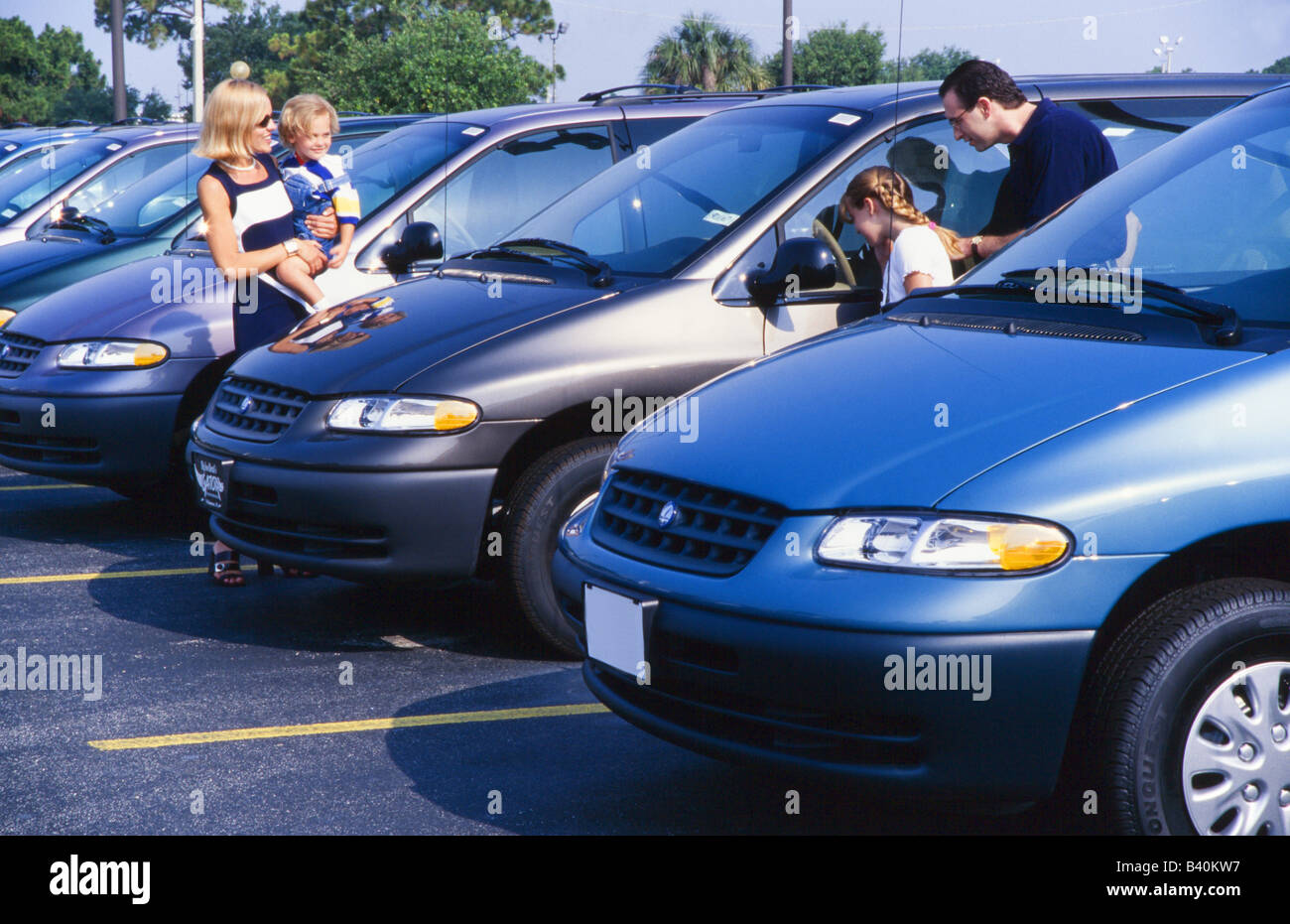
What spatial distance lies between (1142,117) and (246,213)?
367 cm

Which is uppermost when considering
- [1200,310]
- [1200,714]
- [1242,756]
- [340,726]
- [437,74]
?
[437,74]

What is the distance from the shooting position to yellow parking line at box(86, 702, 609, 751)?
442 centimetres

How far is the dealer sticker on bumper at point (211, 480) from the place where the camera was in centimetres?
535

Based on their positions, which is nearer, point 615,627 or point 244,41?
point 615,627

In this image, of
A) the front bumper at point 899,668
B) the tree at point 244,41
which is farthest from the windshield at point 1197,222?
the tree at point 244,41

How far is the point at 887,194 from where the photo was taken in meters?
5.28

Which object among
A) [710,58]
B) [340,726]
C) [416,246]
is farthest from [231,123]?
[710,58]

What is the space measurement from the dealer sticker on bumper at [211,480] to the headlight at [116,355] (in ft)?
4.61

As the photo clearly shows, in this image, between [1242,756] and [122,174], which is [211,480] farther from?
[122,174]

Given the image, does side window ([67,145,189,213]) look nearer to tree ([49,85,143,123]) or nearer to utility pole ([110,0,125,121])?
utility pole ([110,0,125,121])

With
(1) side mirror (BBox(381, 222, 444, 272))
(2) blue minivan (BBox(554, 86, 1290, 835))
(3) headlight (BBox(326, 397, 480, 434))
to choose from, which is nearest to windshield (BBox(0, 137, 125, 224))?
(1) side mirror (BBox(381, 222, 444, 272))

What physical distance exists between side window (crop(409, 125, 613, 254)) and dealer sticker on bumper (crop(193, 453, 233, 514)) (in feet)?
6.52

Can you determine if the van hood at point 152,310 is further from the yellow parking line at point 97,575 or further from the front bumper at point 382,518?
the front bumper at point 382,518
